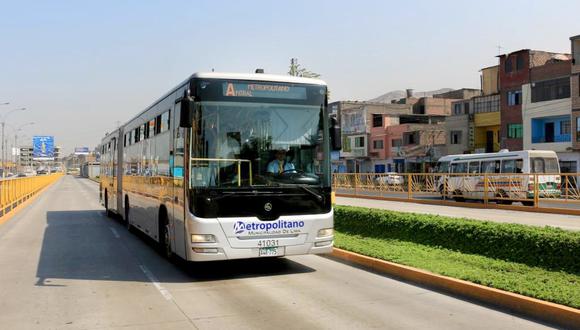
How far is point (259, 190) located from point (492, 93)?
55310 millimetres

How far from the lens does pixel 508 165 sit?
2822cm

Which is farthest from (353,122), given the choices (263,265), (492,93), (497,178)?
(263,265)

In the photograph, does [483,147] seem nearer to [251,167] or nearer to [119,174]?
[119,174]

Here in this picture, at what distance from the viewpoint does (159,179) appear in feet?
36.2

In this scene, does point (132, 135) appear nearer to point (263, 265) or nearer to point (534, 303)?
point (263, 265)

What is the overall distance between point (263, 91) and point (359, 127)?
6690 cm

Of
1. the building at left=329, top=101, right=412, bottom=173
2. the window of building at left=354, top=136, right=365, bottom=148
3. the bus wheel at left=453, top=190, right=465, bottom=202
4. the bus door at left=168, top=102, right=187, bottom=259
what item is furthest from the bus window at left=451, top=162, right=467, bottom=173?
the window of building at left=354, top=136, right=365, bottom=148

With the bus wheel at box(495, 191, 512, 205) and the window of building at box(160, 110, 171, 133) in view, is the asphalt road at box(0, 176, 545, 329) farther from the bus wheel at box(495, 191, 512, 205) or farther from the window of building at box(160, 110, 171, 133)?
the bus wheel at box(495, 191, 512, 205)

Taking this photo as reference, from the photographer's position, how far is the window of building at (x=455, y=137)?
5841 cm

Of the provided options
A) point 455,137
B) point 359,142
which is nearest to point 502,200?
point 455,137

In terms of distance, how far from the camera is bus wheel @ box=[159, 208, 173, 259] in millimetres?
10247

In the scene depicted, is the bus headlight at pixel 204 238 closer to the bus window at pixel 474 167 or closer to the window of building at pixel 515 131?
the bus window at pixel 474 167

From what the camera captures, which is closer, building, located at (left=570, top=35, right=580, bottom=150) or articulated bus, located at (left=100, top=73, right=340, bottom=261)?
articulated bus, located at (left=100, top=73, right=340, bottom=261)

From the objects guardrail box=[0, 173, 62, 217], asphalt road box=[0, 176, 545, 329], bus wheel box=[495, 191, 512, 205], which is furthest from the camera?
guardrail box=[0, 173, 62, 217]
